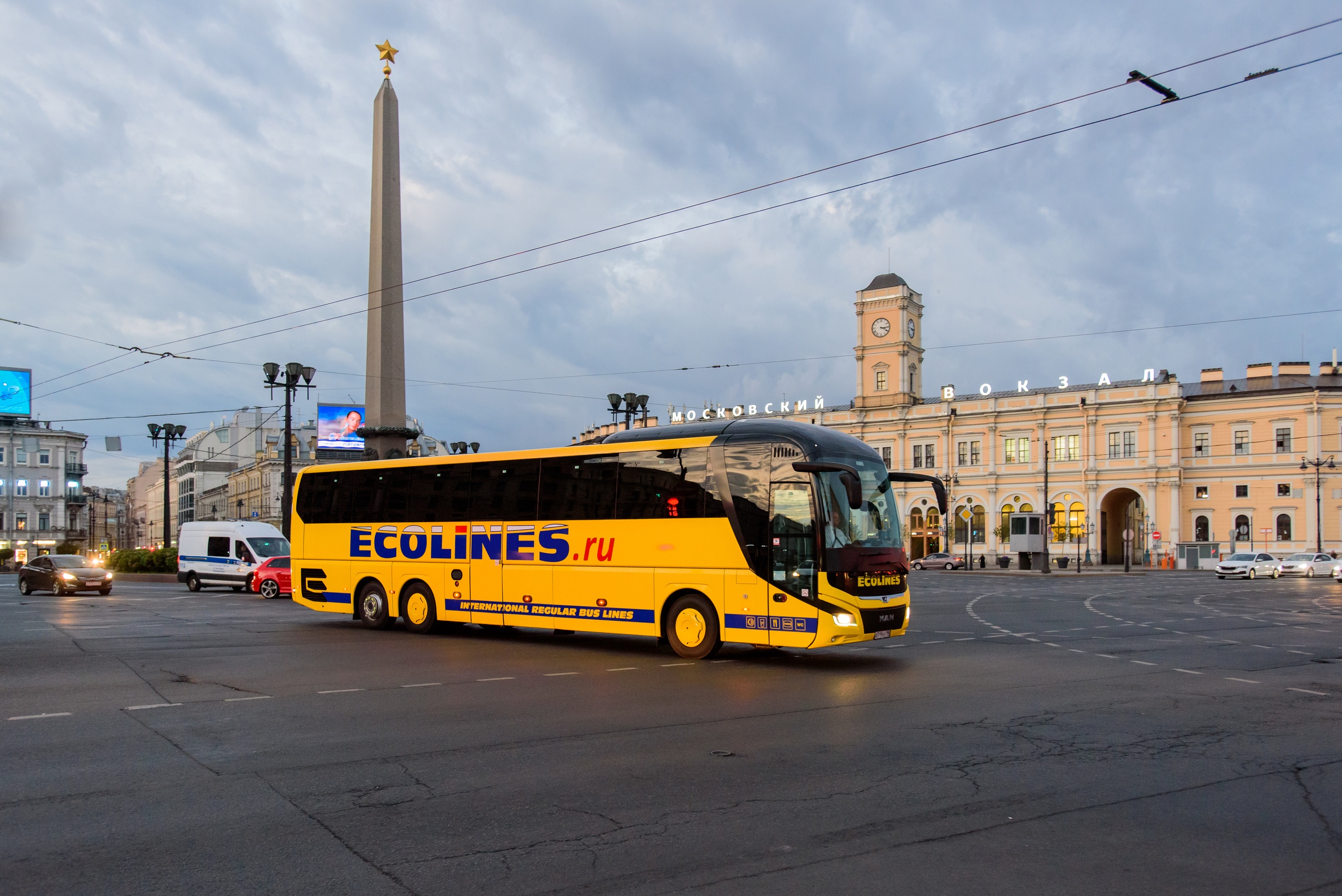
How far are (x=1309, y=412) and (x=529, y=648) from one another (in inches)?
2662

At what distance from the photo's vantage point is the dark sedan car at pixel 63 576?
3141cm

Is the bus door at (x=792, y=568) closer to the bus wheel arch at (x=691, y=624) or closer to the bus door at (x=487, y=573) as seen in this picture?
the bus wheel arch at (x=691, y=624)

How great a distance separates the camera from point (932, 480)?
616 inches

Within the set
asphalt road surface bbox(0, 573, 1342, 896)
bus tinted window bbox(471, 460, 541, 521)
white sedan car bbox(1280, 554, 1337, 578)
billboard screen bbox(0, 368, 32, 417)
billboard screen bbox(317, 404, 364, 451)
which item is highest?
billboard screen bbox(0, 368, 32, 417)

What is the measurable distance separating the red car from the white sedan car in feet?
153

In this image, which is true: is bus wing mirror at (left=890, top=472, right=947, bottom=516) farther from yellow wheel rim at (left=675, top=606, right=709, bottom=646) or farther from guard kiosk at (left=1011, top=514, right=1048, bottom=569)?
guard kiosk at (left=1011, top=514, right=1048, bottom=569)

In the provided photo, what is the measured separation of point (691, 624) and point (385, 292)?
17.7 metres

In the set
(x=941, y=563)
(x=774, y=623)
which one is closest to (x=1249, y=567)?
(x=941, y=563)

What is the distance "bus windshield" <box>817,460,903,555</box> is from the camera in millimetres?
13359

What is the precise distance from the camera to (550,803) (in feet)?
20.8

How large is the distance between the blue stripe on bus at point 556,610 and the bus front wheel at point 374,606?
5.57 ft

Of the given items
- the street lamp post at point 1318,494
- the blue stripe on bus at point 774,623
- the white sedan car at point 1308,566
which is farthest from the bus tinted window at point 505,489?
the street lamp post at point 1318,494

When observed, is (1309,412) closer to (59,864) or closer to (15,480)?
(59,864)

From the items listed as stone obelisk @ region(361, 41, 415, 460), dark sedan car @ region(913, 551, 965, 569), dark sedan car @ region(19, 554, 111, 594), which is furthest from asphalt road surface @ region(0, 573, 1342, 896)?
dark sedan car @ region(913, 551, 965, 569)
